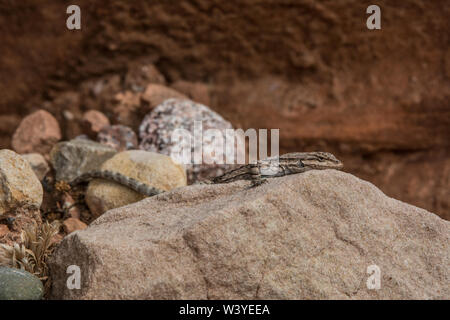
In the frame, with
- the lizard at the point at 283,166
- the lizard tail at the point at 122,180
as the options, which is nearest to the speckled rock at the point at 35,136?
the lizard tail at the point at 122,180

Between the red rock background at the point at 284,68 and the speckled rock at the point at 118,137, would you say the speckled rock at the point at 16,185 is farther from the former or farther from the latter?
the red rock background at the point at 284,68

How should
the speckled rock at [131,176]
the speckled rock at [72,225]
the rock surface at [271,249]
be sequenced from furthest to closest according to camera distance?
the speckled rock at [131,176] → the speckled rock at [72,225] → the rock surface at [271,249]

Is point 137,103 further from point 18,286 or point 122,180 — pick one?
point 18,286

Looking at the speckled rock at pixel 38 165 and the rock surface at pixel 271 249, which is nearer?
the rock surface at pixel 271 249

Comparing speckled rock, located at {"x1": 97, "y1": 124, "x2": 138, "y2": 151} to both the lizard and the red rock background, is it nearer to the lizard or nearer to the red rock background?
the red rock background

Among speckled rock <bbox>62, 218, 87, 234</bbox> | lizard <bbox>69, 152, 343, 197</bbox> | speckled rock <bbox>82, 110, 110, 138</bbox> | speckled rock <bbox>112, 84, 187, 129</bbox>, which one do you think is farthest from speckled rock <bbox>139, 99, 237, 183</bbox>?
lizard <bbox>69, 152, 343, 197</bbox>

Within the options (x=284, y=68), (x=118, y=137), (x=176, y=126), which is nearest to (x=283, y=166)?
(x=176, y=126)
